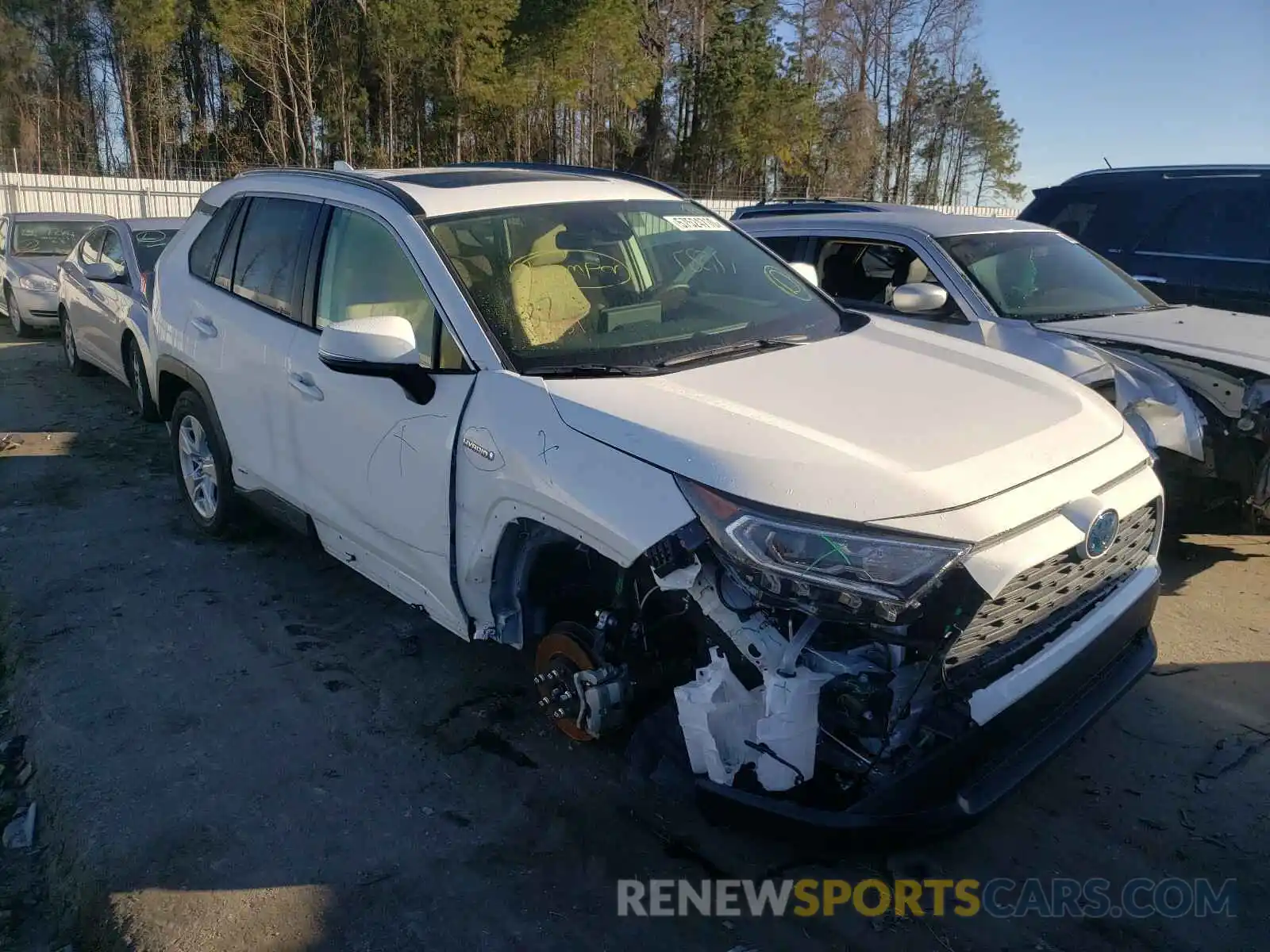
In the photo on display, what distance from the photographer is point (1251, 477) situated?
15.1 feet

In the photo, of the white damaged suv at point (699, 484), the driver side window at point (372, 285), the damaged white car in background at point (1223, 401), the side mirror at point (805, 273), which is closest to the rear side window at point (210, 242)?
the white damaged suv at point (699, 484)

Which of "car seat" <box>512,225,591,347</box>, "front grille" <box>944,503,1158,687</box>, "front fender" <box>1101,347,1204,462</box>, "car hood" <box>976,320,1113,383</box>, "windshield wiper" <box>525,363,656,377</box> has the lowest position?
"front grille" <box>944,503,1158,687</box>

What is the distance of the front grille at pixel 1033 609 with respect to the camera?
2416 mm

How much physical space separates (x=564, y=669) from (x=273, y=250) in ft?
8.36

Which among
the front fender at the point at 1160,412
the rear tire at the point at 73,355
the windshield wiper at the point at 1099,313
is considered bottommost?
the rear tire at the point at 73,355

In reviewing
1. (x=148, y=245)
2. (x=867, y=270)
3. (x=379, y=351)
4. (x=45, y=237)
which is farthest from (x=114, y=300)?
(x=45, y=237)

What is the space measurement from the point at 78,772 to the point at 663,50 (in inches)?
1722

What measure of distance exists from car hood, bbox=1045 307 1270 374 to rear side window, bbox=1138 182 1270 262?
65.2 inches

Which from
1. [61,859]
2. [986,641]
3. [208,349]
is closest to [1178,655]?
[986,641]

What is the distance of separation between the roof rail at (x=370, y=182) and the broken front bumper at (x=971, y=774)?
91.2 inches

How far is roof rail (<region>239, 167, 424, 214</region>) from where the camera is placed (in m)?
3.60

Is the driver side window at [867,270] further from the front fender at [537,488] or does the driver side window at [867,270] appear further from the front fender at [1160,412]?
the front fender at [537,488]

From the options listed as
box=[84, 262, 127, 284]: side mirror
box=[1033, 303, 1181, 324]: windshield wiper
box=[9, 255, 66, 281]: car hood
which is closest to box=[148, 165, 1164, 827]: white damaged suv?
box=[1033, 303, 1181, 324]: windshield wiper

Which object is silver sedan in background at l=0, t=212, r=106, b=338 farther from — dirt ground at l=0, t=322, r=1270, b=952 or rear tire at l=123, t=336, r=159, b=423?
dirt ground at l=0, t=322, r=1270, b=952
